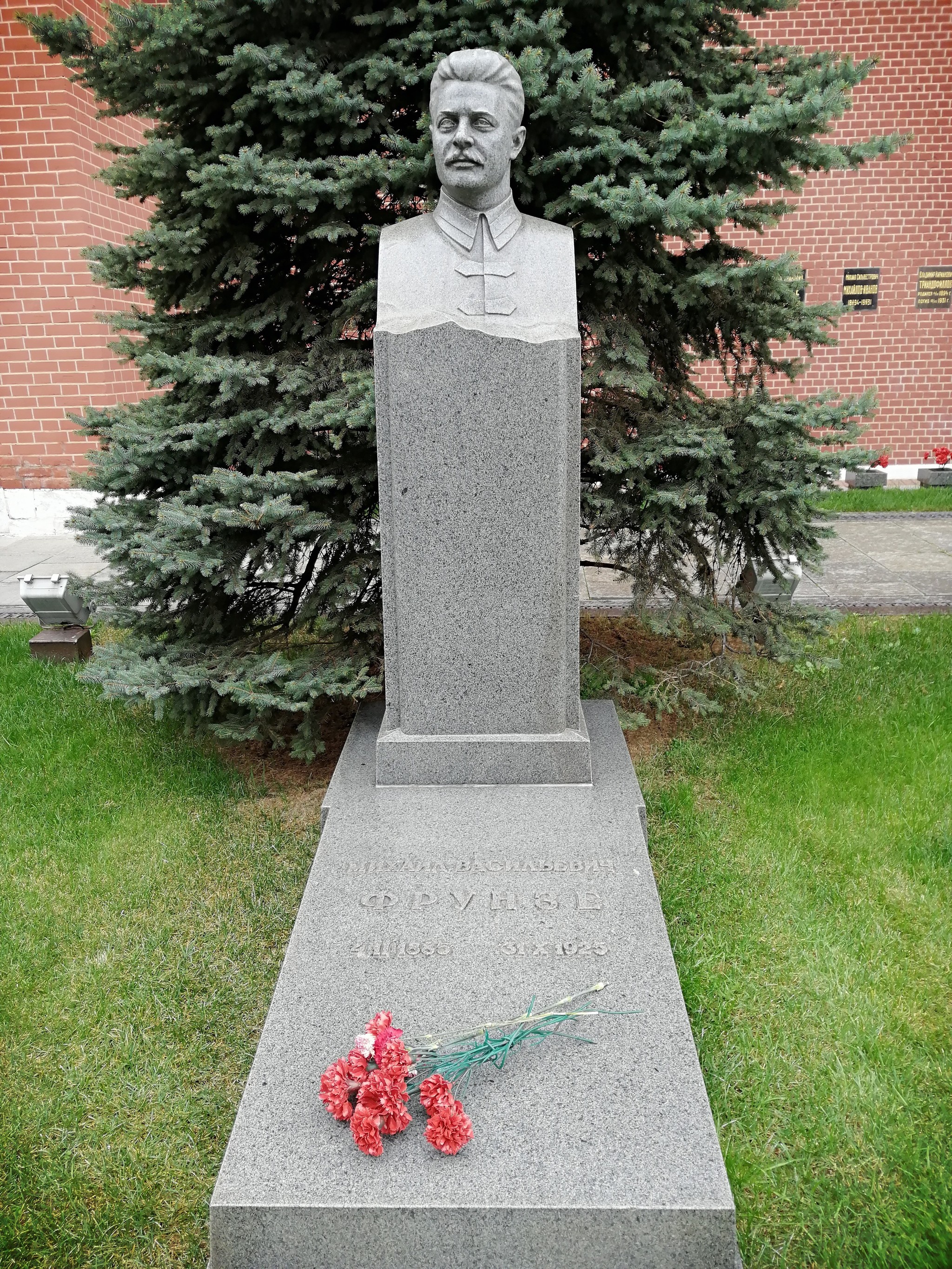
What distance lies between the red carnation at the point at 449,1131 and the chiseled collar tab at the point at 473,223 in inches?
99.4

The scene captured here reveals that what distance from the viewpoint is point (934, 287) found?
10367mm

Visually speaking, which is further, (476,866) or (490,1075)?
(476,866)

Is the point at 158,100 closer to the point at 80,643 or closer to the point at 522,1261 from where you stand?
the point at 80,643

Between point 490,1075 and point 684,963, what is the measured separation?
116 centimetres

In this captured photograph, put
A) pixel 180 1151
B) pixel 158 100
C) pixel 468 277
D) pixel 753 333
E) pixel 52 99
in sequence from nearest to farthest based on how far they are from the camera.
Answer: pixel 180 1151 → pixel 468 277 → pixel 158 100 → pixel 753 333 → pixel 52 99

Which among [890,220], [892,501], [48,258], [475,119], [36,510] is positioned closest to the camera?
[475,119]

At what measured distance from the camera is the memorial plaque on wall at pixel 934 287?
10305 millimetres

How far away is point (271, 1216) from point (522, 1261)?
480 millimetres

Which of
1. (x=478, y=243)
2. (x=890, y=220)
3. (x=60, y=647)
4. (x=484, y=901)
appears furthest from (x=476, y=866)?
(x=890, y=220)

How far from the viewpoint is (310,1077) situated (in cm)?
214

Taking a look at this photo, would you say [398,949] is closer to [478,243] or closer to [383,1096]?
[383,1096]

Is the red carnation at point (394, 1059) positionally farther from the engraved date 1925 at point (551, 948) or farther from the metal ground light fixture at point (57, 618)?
the metal ground light fixture at point (57, 618)

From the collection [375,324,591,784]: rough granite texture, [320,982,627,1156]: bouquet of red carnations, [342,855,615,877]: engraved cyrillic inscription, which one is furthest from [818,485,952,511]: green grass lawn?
[320,982,627,1156]: bouquet of red carnations

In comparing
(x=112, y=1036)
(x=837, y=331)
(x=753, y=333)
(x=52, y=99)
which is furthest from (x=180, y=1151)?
(x=837, y=331)
